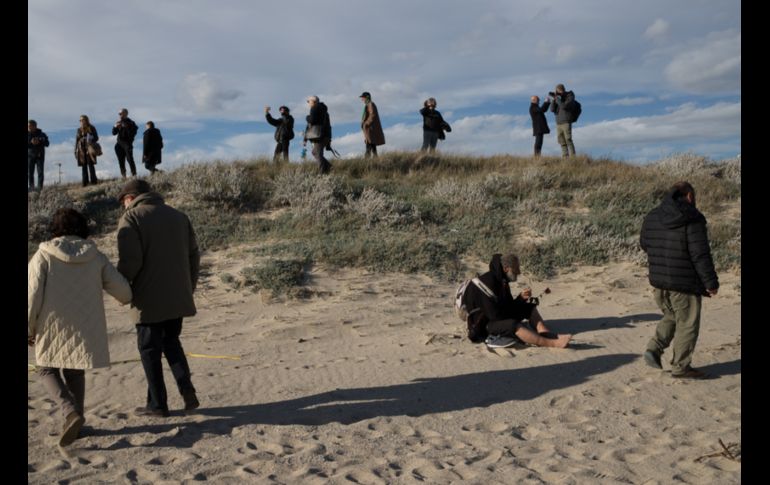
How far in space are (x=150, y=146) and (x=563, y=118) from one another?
1054 centimetres

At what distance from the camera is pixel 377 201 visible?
12.4m

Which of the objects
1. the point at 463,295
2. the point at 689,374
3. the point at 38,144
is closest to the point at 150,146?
the point at 38,144

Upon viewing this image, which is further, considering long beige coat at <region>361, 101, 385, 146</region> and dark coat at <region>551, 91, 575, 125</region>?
dark coat at <region>551, 91, 575, 125</region>

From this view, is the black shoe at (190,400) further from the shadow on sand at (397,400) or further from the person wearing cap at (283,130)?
the person wearing cap at (283,130)

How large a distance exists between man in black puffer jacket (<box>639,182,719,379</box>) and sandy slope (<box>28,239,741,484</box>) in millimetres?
451

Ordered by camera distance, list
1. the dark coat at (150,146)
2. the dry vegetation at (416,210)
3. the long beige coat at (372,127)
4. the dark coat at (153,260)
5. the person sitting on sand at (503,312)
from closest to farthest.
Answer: the dark coat at (153,260)
the person sitting on sand at (503,312)
the dry vegetation at (416,210)
the long beige coat at (372,127)
the dark coat at (150,146)

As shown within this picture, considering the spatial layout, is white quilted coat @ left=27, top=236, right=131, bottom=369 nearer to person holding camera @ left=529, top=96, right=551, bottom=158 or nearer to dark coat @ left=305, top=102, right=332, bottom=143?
dark coat @ left=305, top=102, right=332, bottom=143

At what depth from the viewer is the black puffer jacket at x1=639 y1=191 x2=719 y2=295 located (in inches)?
223

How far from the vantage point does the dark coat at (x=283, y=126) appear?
16.2m

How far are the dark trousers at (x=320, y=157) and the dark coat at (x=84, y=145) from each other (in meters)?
5.70

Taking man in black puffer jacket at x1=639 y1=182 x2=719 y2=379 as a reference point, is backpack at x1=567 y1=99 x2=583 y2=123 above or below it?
above

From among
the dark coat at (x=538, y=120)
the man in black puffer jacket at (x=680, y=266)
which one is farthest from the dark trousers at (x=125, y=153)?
the man in black puffer jacket at (x=680, y=266)

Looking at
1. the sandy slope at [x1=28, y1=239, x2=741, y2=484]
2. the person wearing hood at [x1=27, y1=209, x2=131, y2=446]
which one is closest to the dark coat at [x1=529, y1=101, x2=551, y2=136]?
the sandy slope at [x1=28, y1=239, x2=741, y2=484]

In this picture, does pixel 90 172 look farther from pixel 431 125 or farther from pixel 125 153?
pixel 431 125
